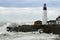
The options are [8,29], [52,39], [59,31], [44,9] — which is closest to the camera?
[52,39]

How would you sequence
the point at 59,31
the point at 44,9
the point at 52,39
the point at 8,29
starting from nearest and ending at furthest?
the point at 52,39 < the point at 59,31 < the point at 44,9 < the point at 8,29

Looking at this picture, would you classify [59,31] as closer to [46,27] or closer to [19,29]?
[46,27]

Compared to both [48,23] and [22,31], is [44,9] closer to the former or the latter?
[48,23]

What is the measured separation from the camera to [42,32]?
5144 cm

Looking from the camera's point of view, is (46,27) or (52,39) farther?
(46,27)

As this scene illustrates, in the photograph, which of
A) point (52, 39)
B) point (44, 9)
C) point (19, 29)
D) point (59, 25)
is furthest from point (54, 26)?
point (52, 39)

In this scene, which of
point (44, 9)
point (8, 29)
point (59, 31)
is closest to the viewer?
point (59, 31)

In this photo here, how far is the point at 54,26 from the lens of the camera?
52906 millimetres

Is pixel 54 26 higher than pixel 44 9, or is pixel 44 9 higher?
pixel 44 9

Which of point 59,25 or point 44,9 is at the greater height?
point 44,9

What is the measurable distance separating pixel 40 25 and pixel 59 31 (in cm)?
583

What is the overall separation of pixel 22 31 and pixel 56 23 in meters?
8.08

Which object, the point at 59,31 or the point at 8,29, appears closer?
the point at 59,31

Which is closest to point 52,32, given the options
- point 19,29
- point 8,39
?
point 19,29
